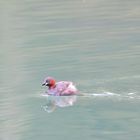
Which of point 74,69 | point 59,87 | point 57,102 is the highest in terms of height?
point 74,69

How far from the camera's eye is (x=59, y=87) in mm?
10406

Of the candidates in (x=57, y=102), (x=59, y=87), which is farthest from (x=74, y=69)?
(x=57, y=102)

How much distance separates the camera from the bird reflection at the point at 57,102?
10028 millimetres

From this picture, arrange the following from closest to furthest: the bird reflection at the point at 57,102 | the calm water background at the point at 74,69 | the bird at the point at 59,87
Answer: the calm water background at the point at 74,69, the bird reflection at the point at 57,102, the bird at the point at 59,87

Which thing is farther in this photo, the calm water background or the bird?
the bird

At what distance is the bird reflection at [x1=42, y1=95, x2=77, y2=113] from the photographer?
10.0 meters

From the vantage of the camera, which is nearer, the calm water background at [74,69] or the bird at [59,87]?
the calm water background at [74,69]

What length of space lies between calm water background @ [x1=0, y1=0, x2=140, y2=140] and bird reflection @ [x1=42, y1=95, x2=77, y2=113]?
0.08 meters

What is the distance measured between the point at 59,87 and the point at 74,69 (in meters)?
1.23

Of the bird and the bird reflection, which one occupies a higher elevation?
the bird

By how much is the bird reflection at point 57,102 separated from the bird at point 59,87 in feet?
0.17

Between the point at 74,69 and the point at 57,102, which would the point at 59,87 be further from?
the point at 74,69

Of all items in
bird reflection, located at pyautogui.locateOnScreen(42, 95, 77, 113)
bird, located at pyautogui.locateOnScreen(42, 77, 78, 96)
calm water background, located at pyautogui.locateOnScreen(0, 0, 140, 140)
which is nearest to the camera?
calm water background, located at pyautogui.locateOnScreen(0, 0, 140, 140)

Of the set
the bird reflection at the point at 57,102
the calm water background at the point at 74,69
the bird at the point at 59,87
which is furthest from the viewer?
the bird at the point at 59,87
